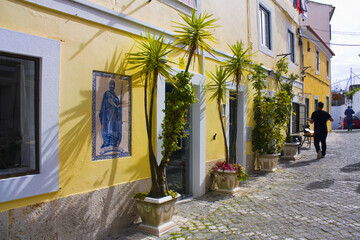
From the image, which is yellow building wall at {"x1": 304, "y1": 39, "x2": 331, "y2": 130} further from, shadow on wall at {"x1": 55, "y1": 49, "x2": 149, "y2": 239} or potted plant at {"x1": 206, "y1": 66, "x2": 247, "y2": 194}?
shadow on wall at {"x1": 55, "y1": 49, "x2": 149, "y2": 239}

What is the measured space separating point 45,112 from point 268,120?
253 inches

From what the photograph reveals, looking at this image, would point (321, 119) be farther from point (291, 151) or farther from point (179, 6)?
point (179, 6)

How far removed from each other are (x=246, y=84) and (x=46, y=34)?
5.81m

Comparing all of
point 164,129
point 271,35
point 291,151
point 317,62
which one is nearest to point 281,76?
point 271,35

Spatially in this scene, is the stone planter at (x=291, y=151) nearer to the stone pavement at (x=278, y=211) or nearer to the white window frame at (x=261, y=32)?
the stone pavement at (x=278, y=211)

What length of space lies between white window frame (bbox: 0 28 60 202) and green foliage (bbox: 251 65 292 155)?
5.86 meters

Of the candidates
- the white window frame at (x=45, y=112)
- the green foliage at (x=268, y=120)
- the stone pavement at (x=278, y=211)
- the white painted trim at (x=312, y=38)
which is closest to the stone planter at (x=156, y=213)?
the stone pavement at (x=278, y=211)

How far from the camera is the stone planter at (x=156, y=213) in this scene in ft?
13.1

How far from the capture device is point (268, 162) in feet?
27.3

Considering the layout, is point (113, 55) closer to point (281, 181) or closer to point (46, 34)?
point (46, 34)

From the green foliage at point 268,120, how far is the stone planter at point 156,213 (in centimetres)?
480

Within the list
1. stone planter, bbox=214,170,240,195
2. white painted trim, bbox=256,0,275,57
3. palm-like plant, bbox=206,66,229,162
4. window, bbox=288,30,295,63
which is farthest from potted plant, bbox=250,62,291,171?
window, bbox=288,30,295,63

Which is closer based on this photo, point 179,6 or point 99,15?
point 99,15

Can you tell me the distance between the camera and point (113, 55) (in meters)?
4.26
